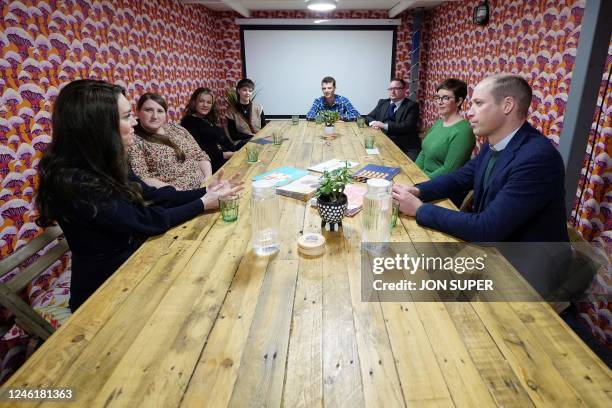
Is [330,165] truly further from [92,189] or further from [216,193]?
[92,189]

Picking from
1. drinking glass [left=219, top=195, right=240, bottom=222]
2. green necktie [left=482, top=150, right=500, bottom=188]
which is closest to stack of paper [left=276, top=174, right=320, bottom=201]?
drinking glass [left=219, top=195, right=240, bottom=222]

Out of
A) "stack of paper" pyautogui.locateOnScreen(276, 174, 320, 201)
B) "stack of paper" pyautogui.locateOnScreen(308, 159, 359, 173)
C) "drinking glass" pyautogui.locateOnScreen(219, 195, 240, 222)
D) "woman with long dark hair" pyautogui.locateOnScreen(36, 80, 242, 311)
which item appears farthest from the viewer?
"stack of paper" pyautogui.locateOnScreen(308, 159, 359, 173)

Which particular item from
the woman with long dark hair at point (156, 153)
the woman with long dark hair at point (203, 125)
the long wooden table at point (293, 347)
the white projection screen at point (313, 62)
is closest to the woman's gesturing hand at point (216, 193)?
the long wooden table at point (293, 347)

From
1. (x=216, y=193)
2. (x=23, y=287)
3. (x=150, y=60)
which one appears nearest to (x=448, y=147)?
(x=216, y=193)

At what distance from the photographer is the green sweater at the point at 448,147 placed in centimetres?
260

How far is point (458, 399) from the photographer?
72cm

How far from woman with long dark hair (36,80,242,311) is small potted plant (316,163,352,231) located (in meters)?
0.63

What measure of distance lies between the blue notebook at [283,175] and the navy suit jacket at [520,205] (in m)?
0.81

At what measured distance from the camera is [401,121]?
4.53m

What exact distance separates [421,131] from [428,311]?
19.4ft

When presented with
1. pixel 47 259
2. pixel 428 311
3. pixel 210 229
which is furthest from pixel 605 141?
pixel 47 259

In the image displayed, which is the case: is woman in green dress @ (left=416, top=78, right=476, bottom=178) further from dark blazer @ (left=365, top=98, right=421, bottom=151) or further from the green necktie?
dark blazer @ (left=365, top=98, right=421, bottom=151)

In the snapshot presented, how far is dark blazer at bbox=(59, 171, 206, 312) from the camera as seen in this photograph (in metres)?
1.31

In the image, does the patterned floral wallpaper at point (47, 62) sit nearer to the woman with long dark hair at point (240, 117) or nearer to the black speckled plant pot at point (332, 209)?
the woman with long dark hair at point (240, 117)
